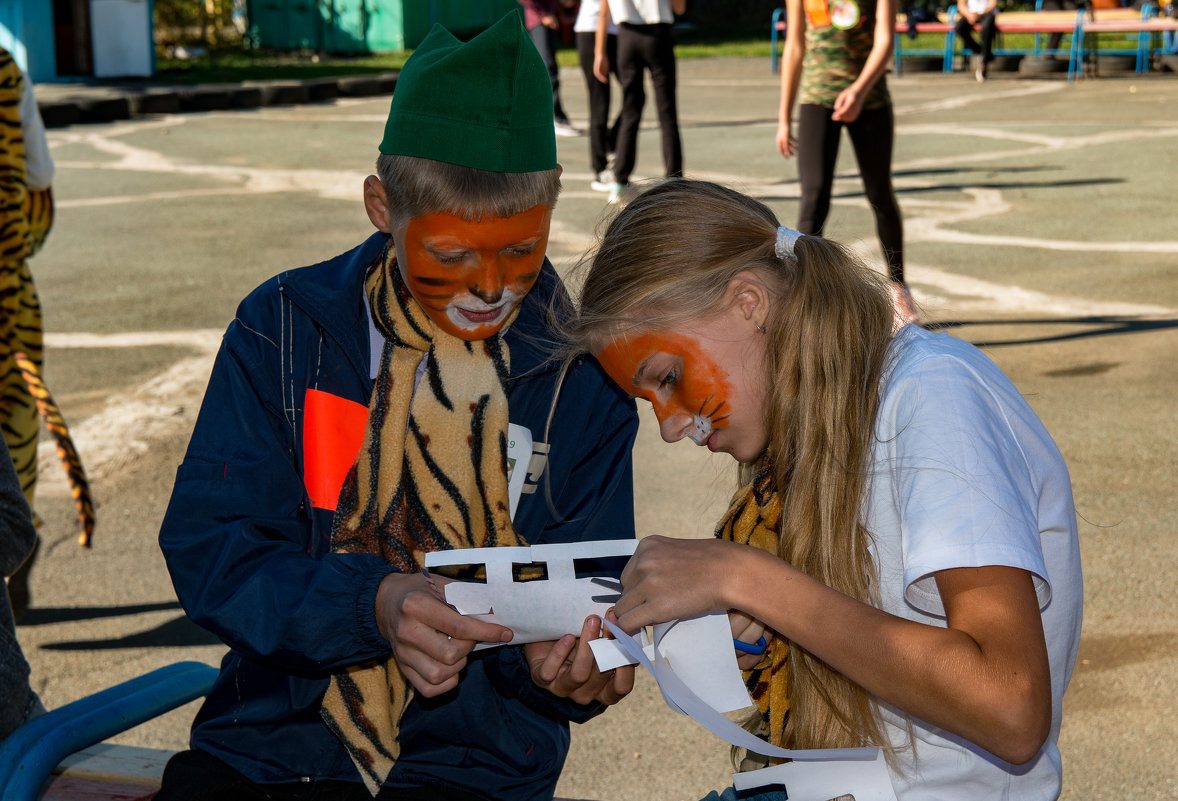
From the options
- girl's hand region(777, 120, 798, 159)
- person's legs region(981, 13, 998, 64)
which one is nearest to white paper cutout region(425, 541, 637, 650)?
girl's hand region(777, 120, 798, 159)

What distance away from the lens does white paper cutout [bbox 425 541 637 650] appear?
5.82ft

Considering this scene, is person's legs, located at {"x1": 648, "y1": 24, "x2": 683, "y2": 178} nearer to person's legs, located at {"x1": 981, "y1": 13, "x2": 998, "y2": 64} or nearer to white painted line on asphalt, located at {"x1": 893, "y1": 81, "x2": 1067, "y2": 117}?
white painted line on asphalt, located at {"x1": 893, "y1": 81, "x2": 1067, "y2": 117}

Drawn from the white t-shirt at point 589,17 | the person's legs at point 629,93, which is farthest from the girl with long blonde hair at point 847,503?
the white t-shirt at point 589,17

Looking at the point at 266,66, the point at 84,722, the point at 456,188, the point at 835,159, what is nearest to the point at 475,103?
the point at 456,188

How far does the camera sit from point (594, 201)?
31.4 feet

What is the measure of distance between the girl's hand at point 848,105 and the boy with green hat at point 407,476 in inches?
155

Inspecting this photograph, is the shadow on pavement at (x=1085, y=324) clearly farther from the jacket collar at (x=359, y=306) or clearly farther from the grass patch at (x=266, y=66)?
the grass patch at (x=266, y=66)

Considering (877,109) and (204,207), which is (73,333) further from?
(877,109)

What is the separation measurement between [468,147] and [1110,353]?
4810 millimetres

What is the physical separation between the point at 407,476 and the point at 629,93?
7.17 m

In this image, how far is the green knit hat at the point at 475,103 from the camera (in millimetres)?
1871

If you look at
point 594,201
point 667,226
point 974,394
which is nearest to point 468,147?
point 667,226

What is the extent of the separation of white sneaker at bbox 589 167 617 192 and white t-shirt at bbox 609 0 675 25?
152cm

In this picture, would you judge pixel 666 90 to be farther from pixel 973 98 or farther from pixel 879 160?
pixel 973 98
